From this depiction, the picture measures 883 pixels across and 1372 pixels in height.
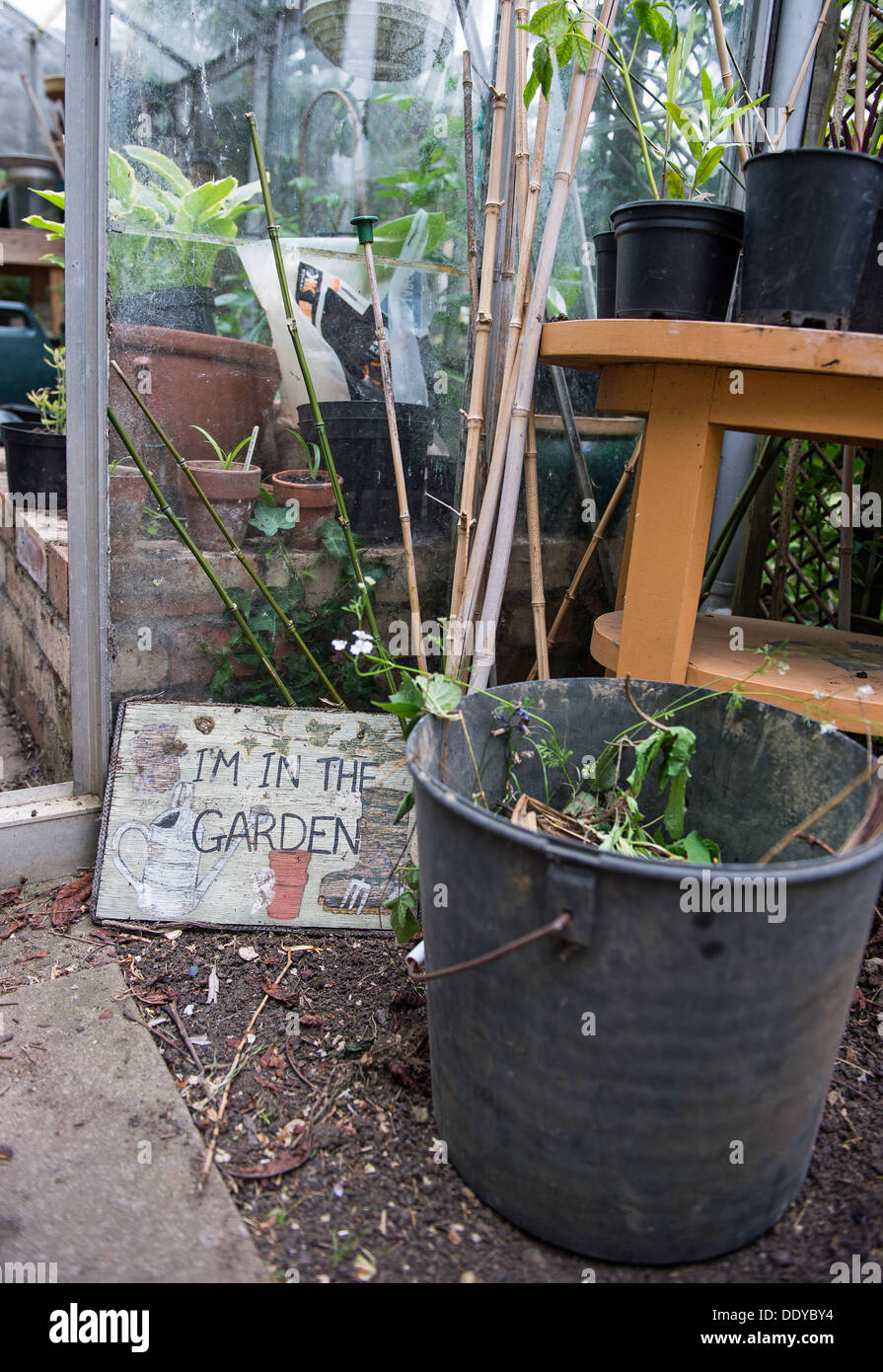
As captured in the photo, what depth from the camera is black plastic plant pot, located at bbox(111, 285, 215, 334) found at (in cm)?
181

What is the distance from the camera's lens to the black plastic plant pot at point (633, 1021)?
0.96m

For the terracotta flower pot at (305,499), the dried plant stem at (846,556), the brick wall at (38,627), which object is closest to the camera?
the terracotta flower pot at (305,499)

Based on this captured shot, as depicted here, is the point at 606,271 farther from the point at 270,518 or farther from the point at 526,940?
the point at 526,940

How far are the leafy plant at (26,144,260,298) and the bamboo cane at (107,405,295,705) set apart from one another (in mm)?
277

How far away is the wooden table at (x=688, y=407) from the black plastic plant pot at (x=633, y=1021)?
0.43m

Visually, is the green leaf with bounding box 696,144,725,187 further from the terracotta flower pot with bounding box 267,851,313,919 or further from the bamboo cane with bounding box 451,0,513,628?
the terracotta flower pot with bounding box 267,851,313,919

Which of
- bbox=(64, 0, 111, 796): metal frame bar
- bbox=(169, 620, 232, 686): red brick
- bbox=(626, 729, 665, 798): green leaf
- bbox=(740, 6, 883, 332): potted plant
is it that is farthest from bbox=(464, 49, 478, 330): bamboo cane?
bbox=(626, 729, 665, 798): green leaf

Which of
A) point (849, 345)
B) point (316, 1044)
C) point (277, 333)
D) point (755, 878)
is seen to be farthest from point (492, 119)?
point (316, 1044)

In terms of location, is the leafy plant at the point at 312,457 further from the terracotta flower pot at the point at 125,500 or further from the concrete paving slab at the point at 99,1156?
the concrete paving slab at the point at 99,1156

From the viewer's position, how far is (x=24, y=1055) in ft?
4.78

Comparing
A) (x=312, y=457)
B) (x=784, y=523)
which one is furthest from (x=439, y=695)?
(x=784, y=523)

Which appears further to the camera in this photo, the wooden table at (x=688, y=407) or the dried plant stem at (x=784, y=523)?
the dried plant stem at (x=784, y=523)

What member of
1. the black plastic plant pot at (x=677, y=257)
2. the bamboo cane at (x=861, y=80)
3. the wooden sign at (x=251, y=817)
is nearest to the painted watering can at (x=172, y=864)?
the wooden sign at (x=251, y=817)

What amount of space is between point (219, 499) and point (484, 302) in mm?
669
